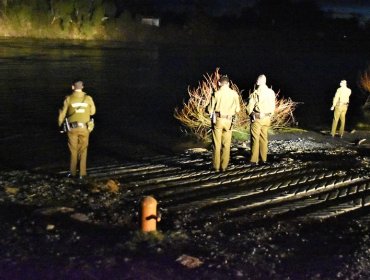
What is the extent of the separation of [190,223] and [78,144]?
122 inches

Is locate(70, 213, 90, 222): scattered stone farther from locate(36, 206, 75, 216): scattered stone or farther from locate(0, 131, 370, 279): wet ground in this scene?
locate(36, 206, 75, 216): scattered stone

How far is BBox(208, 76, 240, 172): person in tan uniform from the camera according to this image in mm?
10336

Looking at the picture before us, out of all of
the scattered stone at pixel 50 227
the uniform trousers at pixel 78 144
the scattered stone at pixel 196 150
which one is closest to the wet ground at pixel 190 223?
the scattered stone at pixel 50 227

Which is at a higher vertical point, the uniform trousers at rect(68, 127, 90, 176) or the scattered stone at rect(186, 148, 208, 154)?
the uniform trousers at rect(68, 127, 90, 176)

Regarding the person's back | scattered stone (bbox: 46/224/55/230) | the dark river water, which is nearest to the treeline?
the dark river water

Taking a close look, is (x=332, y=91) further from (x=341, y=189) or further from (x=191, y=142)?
(x=341, y=189)

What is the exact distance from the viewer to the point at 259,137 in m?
11.6

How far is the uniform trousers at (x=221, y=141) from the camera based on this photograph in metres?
10.6

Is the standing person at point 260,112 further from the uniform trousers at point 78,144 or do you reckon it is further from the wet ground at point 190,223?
the uniform trousers at point 78,144

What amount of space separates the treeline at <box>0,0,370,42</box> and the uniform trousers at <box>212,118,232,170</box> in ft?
177

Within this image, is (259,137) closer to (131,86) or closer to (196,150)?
(196,150)

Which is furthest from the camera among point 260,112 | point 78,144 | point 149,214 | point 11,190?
point 260,112

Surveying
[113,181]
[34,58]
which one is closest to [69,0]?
[34,58]

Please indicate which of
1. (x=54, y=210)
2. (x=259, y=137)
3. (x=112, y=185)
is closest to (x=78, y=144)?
(x=112, y=185)
